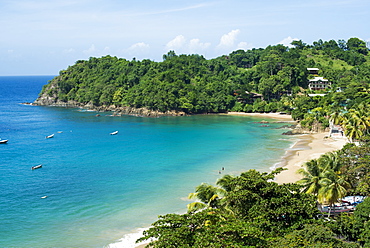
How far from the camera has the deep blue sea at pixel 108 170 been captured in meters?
30.5

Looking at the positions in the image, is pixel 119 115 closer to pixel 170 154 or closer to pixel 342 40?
pixel 170 154

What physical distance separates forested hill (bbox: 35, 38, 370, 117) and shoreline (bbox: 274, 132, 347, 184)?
3365cm

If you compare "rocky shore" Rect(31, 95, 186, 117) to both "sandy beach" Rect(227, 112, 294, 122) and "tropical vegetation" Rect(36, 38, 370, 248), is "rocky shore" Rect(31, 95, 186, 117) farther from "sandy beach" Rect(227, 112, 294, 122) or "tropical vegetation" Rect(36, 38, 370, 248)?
"sandy beach" Rect(227, 112, 294, 122)

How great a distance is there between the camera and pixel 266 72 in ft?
381

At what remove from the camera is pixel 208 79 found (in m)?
120

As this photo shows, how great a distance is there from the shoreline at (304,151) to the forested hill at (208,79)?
3365 cm

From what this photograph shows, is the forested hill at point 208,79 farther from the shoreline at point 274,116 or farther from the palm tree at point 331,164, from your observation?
the palm tree at point 331,164

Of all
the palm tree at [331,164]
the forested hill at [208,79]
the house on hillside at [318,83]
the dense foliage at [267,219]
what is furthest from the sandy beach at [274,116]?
the dense foliage at [267,219]

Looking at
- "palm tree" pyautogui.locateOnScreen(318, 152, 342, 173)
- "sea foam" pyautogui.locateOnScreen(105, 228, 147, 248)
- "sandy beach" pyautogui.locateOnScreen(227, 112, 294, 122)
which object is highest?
"sandy beach" pyautogui.locateOnScreen(227, 112, 294, 122)

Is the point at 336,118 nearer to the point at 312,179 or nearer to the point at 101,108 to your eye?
the point at 312,179

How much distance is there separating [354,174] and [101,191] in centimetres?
2548

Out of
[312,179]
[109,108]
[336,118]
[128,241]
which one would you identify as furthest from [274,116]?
[128,241]

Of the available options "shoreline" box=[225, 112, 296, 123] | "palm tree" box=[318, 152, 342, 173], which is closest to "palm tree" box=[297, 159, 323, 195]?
"palm tree" box=[318, 152, 342, 173]

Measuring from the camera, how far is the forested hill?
10512cm
